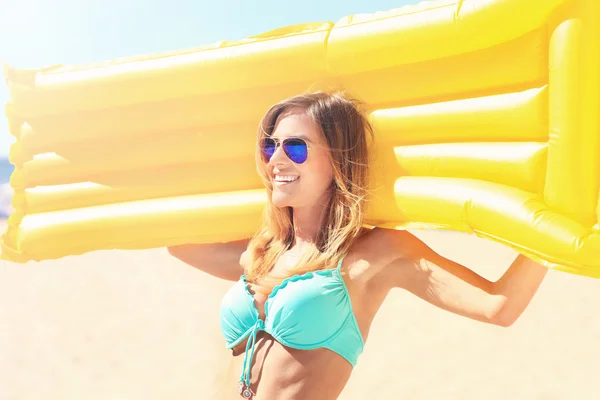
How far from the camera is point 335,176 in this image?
1.76 meters

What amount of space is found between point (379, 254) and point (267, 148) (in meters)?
0.48

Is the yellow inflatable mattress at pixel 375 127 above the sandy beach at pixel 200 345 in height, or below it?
above

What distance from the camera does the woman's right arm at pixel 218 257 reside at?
2.10 m

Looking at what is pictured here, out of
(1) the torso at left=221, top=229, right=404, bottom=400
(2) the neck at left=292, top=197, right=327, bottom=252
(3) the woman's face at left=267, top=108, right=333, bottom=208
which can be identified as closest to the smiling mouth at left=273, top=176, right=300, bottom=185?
(3) the woman's face at left=267, top=108, right=333, bottom=208

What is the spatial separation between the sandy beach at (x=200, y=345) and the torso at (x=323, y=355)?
246 centimetres

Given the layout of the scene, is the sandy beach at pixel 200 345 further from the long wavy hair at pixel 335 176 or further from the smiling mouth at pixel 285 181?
the smiling mouth at pixel 285 181

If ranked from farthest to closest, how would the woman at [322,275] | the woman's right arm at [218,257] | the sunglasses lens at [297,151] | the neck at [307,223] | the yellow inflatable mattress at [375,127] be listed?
the woman's right arm at [218,257], the neck at [307,223], the sunglasses lens at [297,151], the woman at [322,275], the yellow inflatable mattress at [375,127]

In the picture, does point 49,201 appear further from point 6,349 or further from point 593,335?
point 593,335

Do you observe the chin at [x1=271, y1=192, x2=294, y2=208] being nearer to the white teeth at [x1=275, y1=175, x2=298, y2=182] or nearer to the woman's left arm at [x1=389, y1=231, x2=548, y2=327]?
the white teeth at [x1=275, y1=175, x2=298, y2=182]

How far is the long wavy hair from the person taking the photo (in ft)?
5.70

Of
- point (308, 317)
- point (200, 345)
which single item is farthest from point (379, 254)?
point (200, 345)

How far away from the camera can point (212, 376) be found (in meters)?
4.61

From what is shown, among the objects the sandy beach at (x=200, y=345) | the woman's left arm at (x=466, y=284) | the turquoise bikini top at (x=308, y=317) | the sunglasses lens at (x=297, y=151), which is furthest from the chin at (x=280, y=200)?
the sandy beach at (x=200, y=345)

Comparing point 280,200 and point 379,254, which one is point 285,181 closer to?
point 280,200
